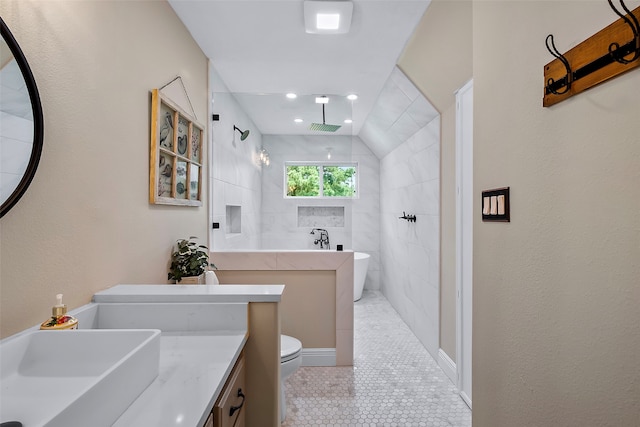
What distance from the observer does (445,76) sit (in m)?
2.32

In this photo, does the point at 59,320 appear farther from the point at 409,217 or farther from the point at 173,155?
the point at 409,217

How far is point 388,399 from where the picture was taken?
7.64ft

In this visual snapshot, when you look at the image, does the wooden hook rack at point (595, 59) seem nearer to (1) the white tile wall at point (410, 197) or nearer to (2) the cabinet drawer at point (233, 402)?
(2) the cabinet drawer at point (233, 402)

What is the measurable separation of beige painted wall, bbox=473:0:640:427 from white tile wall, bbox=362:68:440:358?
61.0 inches

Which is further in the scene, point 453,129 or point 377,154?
point 377,154

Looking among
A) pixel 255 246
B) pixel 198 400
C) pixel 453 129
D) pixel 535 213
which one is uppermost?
pixel 453 129

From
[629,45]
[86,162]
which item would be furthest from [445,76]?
[86,162]

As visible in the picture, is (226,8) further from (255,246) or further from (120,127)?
(255,246)

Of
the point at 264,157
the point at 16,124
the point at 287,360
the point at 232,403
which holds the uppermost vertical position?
the point at 264,157

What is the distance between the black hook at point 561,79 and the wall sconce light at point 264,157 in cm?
252

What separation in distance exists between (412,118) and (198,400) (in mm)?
3025

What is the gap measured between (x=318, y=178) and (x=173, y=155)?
4.70 ft

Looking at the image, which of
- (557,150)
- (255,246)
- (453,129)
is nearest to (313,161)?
(255,246)

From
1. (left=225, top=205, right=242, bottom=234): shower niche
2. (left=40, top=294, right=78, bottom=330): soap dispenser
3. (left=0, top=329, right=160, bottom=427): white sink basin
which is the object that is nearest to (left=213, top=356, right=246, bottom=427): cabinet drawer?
(left=0, top=329, right=160, bottom=427): white sink basin
